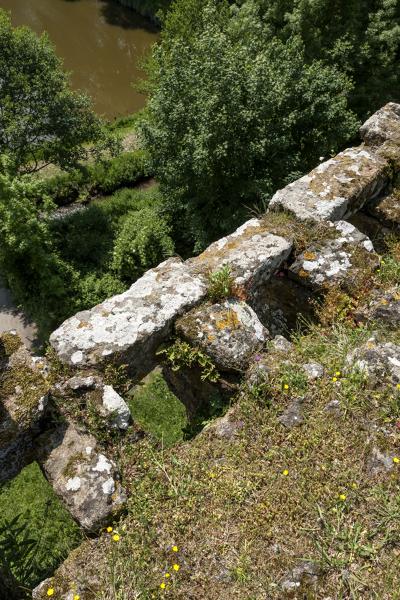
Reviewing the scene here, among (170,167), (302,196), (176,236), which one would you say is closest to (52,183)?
(176,236)

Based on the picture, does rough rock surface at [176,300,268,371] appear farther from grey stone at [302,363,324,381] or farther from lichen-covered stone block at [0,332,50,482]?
lichen-covered stone block at [0,332,50,482]

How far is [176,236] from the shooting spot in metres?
13.6

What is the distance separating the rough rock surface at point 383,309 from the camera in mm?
4867

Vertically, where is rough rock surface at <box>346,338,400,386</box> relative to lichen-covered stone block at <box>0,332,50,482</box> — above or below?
below

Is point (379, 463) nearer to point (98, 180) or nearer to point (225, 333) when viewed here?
point (225, 333)

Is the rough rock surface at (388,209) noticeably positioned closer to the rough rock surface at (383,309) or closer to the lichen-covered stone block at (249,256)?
the rough rock surface at (383,309)

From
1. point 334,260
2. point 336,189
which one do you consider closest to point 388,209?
point 336,189

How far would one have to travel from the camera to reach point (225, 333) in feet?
15.5

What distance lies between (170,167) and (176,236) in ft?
9.25

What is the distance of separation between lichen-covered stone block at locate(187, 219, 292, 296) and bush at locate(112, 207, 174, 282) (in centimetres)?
→ 655

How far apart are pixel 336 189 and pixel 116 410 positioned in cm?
391

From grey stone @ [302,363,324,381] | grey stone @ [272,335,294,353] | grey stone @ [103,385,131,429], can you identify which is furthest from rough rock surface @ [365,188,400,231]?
grey stone @ [103,385,131,429]

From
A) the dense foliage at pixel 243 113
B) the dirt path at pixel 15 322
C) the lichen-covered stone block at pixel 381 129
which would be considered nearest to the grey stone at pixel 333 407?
the lichen-covered stone block at pixel 381 129

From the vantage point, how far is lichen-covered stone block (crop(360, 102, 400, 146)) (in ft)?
22.9
